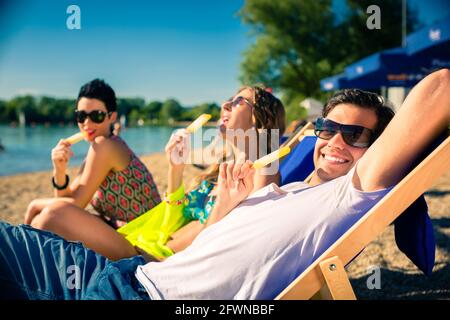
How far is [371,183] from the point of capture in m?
1.39

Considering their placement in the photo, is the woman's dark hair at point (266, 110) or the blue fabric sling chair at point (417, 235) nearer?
the blue fabric sling chair at point (417, 235)

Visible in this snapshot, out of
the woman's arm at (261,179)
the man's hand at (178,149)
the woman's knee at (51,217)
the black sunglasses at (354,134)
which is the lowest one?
the woman's knee at (51,217)

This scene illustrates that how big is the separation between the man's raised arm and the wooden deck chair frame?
0.06 m

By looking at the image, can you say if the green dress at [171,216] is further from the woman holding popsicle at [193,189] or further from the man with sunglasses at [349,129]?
the man with sunglasses at [349,129]

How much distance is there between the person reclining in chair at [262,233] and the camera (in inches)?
52.0

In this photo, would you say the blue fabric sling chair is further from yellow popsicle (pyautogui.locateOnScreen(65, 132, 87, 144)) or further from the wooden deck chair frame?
yellow popsicle (pyautogui.locateOnScreen(65, 132, 87, 144))

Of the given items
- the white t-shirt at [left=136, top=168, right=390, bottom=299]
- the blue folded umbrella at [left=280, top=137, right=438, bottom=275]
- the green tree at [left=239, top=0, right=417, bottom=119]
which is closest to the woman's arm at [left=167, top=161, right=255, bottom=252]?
the white t-shirt at [left=136, top=168, right=390, bottom=299]

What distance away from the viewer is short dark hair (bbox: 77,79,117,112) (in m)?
2.94

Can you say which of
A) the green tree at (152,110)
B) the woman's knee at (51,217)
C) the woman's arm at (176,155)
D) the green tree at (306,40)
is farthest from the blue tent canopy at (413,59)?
the green tree at (152,110)

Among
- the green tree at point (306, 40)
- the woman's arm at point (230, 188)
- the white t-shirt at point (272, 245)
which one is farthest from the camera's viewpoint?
the green tree at point (306, 40)

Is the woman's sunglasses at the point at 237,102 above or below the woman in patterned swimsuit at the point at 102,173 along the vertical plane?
above

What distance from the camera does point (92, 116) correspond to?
2.91 meters

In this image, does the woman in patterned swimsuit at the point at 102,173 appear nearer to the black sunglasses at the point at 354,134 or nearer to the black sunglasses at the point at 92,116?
the black sunglasses at the point at 92,116

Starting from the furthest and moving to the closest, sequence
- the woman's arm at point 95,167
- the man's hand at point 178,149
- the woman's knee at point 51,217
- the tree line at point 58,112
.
A: the tree line at point 58,112 → the woman's arm at point 95,167 → the man's hand at point 178,149 → the woman's knee at point 51,217
